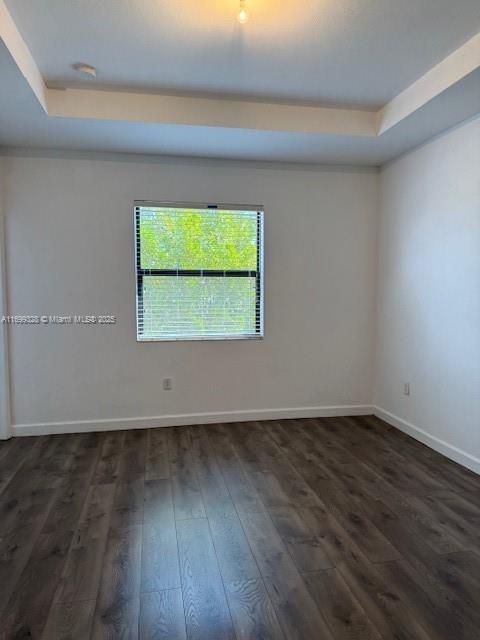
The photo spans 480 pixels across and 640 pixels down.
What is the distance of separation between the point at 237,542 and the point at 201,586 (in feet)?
1.16

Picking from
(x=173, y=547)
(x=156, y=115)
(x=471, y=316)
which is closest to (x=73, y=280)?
(x=156, y=115)

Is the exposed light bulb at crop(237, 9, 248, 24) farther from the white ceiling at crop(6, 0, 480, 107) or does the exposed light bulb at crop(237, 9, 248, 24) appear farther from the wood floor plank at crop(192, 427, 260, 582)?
the wood floor plank at crop(192, 427, 260, 582)

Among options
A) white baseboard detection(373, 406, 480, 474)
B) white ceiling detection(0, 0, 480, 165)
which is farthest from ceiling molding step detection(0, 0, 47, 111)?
white baseboard detection(373, 406, 480, 474)

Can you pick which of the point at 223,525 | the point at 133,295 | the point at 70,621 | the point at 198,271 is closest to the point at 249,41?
the point at 198,271

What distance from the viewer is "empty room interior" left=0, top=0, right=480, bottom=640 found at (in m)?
1.87

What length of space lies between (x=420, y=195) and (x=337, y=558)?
2.95 m

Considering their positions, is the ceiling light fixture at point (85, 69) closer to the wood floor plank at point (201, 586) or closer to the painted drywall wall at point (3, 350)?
the painted drywall wall at point (3, 350)

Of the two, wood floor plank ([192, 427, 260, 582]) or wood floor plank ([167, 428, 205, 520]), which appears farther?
wood floor plank ([167, 428, 205, 520])

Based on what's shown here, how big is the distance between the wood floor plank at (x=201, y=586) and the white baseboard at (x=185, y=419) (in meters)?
1.64

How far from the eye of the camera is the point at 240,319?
4023mm

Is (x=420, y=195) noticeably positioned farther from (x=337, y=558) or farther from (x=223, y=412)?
(x=337, y=558)

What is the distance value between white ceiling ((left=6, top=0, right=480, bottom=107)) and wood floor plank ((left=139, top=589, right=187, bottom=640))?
2.77 meters

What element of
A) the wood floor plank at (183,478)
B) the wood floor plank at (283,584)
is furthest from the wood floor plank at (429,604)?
the wood floor plank at (183,478)

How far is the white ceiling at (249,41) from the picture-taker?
2008 millimetres
